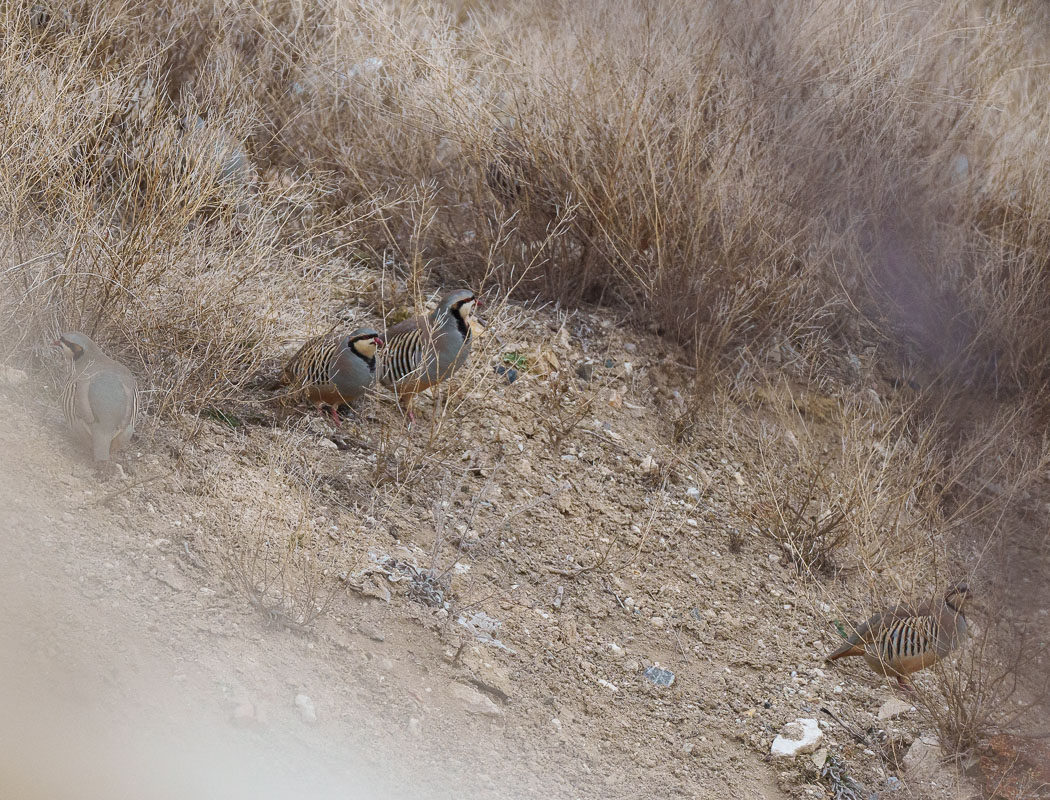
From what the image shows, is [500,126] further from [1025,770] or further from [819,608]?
[1025,770]

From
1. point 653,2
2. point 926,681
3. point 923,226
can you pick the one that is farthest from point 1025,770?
point 653,2

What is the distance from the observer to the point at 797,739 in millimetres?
3412

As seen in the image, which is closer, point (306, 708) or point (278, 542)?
point (306, 708)

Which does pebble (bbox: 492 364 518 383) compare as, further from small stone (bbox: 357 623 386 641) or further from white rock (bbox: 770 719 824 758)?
white rock (bbox: 770 719 824 758)

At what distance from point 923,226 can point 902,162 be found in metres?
0.37

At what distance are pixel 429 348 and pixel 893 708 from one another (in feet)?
7.24

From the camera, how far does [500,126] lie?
4.98 meters

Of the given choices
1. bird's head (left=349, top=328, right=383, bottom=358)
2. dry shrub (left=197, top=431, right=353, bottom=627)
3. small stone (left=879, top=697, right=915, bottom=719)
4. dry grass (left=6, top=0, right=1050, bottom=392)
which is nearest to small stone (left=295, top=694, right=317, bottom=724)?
dry shrub (left=197, top=431, right=353, bottom=627)

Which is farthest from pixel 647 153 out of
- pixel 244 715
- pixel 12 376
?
pixel 244 715

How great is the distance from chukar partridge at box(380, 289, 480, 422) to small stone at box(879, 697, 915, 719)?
2.08m

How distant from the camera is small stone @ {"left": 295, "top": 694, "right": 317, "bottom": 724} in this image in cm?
276

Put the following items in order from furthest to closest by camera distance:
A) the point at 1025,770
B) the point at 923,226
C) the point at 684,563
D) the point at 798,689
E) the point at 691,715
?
the point at 923,226 < the point at 684,563 < the point at 798,689 < the point at 691,715 < the point at 1025,770

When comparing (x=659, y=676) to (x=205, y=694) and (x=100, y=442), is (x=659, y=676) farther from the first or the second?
(x=100, y=442)

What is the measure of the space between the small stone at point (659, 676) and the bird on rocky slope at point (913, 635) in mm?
698
